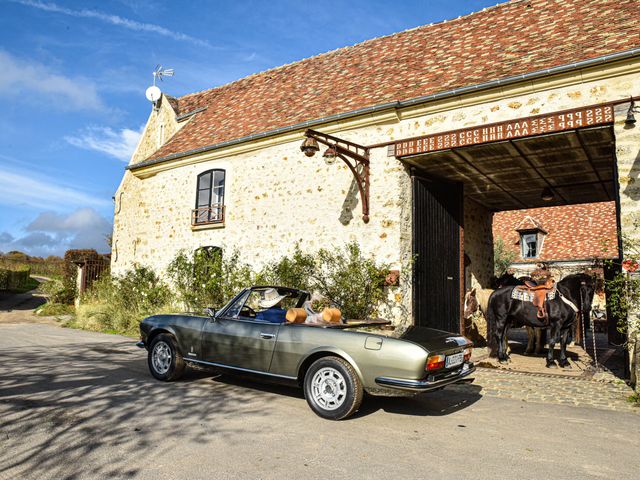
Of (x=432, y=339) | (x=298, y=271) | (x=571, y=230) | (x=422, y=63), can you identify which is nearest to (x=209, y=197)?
(x=298, y=271)

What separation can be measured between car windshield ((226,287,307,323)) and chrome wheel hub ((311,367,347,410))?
107 cm

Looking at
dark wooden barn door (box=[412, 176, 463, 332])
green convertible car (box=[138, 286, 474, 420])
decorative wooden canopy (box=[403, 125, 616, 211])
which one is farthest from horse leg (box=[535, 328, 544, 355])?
green convertible car (box=[138, 286, 474, 420])

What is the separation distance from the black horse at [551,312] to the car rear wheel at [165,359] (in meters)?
5.93

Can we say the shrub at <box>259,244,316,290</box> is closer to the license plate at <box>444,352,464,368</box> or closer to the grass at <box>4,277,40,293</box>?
the license plate at <box>444,352,464,368</box>

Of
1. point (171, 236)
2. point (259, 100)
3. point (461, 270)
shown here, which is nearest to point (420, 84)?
point (461, 270)

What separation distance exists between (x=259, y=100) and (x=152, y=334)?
985 cm

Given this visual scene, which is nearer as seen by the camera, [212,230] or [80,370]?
[80,370]

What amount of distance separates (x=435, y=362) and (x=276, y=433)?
165 cm

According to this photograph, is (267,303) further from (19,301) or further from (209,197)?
(19,301)

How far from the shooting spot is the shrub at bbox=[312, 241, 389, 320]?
32.1 ft

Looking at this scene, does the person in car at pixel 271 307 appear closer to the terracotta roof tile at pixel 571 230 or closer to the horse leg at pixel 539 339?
the horse leg at pixel 539 339

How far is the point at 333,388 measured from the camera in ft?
15.8

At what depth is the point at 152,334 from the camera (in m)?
6.49

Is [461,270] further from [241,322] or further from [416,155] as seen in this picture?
[241,322]
